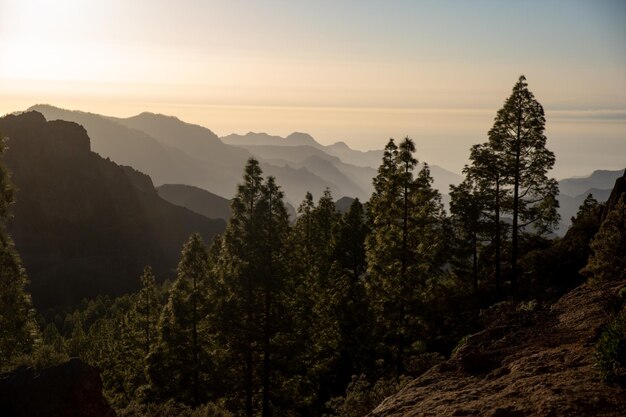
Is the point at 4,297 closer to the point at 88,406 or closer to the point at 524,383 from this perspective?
the point at 88,406

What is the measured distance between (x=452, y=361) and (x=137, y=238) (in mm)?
180191

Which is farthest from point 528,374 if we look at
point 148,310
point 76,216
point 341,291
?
point 76,216

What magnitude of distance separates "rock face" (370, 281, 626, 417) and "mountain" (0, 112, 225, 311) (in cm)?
14236

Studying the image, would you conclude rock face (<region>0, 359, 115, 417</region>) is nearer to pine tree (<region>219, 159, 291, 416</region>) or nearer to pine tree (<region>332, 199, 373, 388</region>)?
pine tree (<region>219, 159, 291, 416</region>)

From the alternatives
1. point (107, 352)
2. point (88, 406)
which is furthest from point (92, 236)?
point (88, 406)

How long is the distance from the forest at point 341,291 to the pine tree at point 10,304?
44 mm

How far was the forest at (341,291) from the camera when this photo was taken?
22.5 m

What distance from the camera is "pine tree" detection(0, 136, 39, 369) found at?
17.0 metres

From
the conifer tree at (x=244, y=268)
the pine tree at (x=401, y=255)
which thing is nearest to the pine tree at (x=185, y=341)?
the conifer tree at (x=244, y=268)

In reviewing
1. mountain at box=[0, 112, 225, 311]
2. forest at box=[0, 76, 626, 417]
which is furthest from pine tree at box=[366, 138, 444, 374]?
mountain at box=[0, 112, 225, 311]

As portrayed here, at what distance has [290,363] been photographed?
85.2 ft

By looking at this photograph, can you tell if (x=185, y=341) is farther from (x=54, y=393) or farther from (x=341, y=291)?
(x=54, y=393)

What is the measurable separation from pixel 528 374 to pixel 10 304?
16.6 metres

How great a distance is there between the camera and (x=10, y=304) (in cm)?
1711
